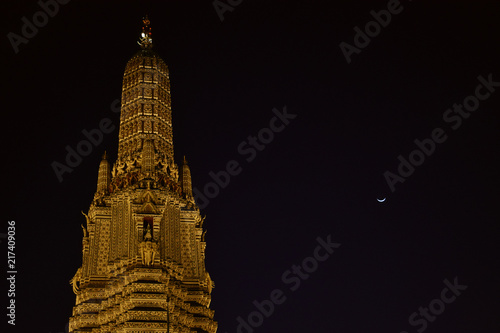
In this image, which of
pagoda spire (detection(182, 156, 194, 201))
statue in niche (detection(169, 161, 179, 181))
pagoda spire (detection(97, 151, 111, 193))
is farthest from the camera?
pagoda spire (detection(182, 156, 194, 201))

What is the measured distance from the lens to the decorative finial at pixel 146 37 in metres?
57.1

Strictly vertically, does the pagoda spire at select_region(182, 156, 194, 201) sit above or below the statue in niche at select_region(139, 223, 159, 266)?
above

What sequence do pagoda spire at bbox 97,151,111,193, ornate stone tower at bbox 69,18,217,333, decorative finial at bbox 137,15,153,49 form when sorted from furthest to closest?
decorative finial at bbox 137,15,153,49, pagoda spire at bbox 97,151,111,193, ornate stone tower at bbox 69,18,217,333

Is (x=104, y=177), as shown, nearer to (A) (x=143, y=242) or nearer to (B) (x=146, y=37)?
(A) (x=143, y=242)

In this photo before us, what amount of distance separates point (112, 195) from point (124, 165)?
8.58ft

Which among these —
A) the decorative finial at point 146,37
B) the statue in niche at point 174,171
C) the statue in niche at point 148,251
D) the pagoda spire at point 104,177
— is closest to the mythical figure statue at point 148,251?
the statue in niche at point 148,251

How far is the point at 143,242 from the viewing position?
141 feet

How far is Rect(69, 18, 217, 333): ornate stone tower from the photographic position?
4194 cm

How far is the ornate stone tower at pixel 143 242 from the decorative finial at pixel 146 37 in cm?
566

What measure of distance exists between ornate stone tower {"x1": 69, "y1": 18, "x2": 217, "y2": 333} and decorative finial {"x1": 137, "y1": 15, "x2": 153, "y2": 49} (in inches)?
223

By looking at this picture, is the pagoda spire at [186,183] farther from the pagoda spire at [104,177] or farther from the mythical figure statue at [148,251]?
the mythical figure statue at [148,251]

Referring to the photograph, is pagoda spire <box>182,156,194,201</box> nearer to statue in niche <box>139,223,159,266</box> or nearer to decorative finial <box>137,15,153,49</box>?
statue in niche <box>139,223,159,266</box>

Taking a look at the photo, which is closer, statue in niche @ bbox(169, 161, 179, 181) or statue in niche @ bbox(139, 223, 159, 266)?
statue in niche @ bbox(139, 223, 159, 266)

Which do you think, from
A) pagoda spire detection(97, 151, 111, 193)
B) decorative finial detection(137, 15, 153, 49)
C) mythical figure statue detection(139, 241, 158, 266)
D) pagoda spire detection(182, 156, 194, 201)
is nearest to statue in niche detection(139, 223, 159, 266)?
mythical figure statue detection(139, 241, 158, 266)
